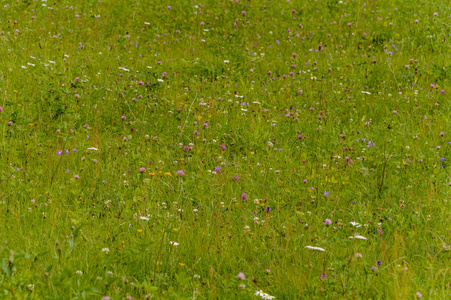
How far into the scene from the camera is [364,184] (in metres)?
4.12

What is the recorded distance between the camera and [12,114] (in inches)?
189

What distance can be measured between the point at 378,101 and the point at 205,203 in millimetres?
2917

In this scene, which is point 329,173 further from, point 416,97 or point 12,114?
point 12,114

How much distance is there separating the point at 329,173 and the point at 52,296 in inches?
100

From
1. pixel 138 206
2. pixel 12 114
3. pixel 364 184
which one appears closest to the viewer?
pixel 138 206

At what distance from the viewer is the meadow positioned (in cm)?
288

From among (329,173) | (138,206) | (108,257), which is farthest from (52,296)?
(329,173)

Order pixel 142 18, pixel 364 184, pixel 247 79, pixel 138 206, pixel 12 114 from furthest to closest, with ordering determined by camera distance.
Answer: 1. pixel 142 18
2. pixel 247 79
3. pixel 12 114
4. pixel 364 184
5. pixel 138 206

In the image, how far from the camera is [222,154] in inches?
180

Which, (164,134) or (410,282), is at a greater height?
(410,282)

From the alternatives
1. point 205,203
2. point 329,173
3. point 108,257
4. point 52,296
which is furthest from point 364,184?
point 52,296

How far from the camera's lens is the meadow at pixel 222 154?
2.88 metres

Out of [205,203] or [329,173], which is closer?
[205,203]

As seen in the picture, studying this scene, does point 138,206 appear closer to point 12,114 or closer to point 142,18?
point 12,114
